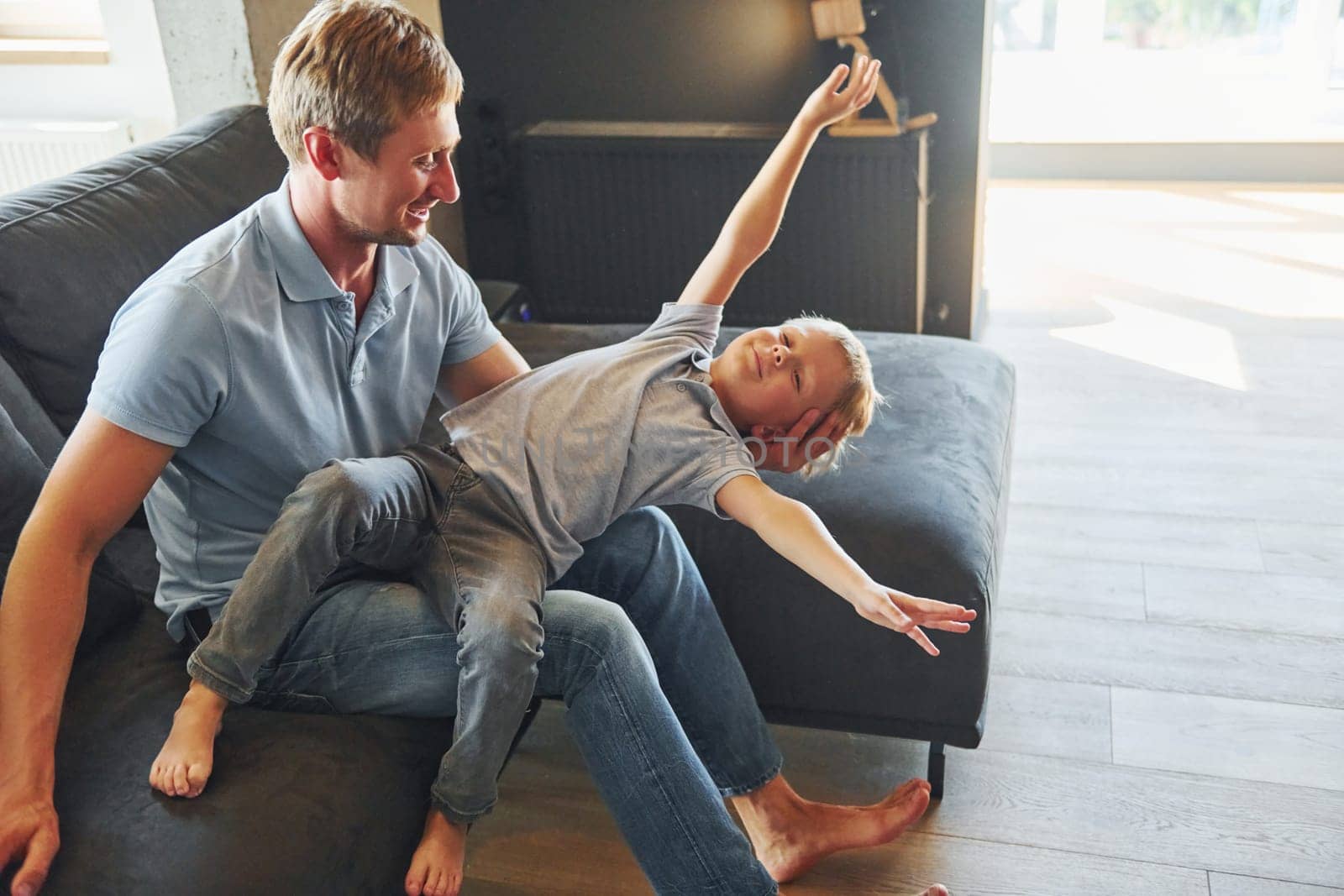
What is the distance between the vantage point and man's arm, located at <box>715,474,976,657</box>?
4.38 ft

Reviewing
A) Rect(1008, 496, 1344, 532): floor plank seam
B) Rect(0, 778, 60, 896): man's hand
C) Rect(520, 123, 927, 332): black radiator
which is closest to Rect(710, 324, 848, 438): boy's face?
Rect(0, 778, 60, 896): man's hand

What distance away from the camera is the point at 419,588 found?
4.98 feet

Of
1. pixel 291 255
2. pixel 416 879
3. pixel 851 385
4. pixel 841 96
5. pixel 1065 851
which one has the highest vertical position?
pixel 841 96

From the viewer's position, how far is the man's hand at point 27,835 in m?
1.19

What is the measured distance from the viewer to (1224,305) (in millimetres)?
3898

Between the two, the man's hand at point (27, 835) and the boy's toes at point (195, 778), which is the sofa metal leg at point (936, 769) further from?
the man's hand at point (27, 835)

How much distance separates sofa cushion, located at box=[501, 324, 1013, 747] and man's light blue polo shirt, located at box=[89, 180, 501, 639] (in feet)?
1.77

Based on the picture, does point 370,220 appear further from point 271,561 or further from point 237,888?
point 237,888

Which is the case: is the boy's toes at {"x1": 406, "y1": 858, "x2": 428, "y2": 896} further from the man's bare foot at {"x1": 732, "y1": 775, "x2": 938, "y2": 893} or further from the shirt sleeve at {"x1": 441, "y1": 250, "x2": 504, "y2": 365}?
the shirt sleeve at {"x1": 441, "y1": 250, "x2": 504, "y2": 365}

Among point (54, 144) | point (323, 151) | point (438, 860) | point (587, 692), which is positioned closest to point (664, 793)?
point (587, 692)

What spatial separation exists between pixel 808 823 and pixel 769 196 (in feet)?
2.85

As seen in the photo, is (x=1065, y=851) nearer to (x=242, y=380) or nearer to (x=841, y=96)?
(x=841, y=96)

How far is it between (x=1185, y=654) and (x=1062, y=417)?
109 cm

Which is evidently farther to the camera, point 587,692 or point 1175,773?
point 1175,773
